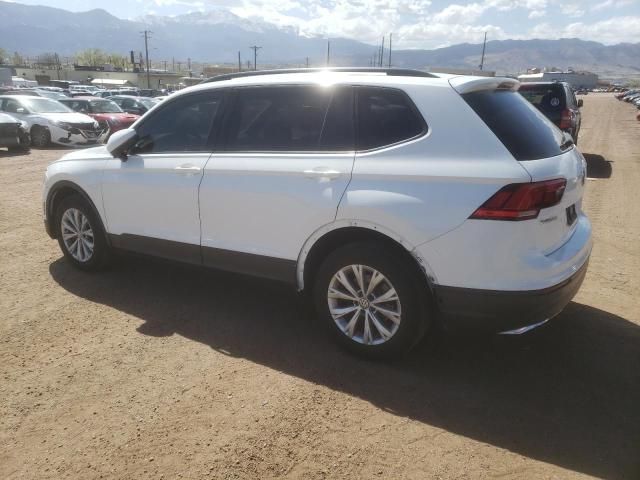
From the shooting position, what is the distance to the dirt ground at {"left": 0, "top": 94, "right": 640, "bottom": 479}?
8.37 feet

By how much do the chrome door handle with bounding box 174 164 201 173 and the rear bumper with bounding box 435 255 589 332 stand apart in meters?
2.07

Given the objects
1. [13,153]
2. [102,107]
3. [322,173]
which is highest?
[322,173]

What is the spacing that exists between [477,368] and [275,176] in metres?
1.89

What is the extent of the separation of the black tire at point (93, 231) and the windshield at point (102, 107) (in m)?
15.1

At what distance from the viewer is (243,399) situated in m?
3.05

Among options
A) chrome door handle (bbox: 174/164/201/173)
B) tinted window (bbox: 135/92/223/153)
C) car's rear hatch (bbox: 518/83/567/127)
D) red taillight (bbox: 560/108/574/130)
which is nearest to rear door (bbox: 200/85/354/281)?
chrome door handle (bbox: 174/164/201/173)

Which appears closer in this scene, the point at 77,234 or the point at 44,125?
the point at 77,234

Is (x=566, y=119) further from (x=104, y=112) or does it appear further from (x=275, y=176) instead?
(x=104, y=112)

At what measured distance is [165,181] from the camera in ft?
13.6

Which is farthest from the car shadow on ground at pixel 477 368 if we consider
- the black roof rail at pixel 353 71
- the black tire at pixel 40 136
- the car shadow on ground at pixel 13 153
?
the black tire at pixel 40 136

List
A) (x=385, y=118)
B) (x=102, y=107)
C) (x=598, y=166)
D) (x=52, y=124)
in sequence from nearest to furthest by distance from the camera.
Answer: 1. (x=385, y=118)
2. (x=598, y=166)
3. (x=52, y=124)
4. (x=102, y=107)

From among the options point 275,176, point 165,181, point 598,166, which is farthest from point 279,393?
point 598,166

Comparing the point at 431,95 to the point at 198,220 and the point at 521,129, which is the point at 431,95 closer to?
the point at 521,129

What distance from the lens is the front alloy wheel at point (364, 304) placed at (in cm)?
324
